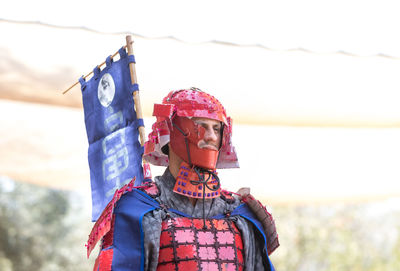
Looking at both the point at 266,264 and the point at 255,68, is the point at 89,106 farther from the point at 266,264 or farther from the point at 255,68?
the point at 255,68

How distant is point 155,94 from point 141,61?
9.6 inches

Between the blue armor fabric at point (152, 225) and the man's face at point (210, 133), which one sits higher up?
the man's face at point (210, 133)

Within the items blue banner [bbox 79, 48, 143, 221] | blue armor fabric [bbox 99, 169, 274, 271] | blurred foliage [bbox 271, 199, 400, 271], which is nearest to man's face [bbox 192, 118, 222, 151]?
blue armor fabric [bbox 99, 169, 274, 271]

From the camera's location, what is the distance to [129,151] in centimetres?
240

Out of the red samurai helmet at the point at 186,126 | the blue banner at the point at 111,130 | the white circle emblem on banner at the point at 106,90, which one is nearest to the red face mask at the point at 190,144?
the red samurai helmet at the point at 186,126

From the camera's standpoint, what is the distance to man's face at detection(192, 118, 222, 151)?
208cm

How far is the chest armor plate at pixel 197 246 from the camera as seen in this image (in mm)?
1969

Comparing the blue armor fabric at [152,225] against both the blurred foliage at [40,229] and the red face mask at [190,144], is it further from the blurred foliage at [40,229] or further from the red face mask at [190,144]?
the blurred foliage at [40,229]

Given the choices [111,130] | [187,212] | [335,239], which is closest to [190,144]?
[187,212]

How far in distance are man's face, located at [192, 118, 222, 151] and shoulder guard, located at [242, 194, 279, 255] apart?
24 centimetres

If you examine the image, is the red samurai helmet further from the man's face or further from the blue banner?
the blue banner

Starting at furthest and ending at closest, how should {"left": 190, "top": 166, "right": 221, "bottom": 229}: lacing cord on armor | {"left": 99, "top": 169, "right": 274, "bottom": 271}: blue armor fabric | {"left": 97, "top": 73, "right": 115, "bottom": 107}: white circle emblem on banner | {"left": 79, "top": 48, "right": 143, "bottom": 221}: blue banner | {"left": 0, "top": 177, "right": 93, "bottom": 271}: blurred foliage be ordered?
{"left": 0, "top": 177, "right": 93, "bottom": 271}: blurred foliage
{"left": 97, "top": 73, "right": 115, "bottom": 107}: white circle emblem on banner
{"left": 79, "top": 48, "right": 143, "bottom": 221}: blue banner
{"left": 190, "top": 166, "right": 221, "bottom": 229}: lacing cord on armor
{"left": 99, "top": 169, "right": 274, "bottom": 271}: blue armor fabric

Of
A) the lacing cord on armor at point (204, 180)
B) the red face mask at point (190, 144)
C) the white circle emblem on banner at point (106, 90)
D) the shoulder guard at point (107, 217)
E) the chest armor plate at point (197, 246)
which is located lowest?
the chest armor plate at point (197, 246)

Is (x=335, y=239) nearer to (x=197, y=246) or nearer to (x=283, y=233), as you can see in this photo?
(x=283, y=233)
